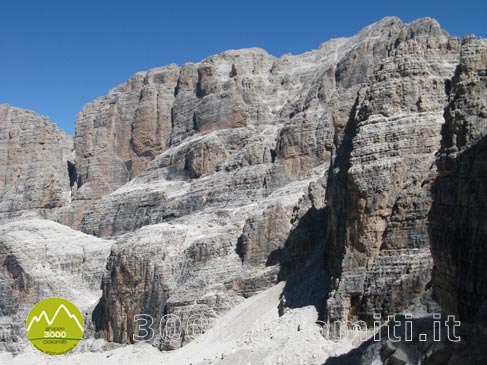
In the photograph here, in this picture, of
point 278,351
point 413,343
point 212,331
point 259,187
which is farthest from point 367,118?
point 259,187

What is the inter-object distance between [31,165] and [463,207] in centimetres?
8934

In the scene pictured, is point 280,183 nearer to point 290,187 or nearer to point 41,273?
point 290,187

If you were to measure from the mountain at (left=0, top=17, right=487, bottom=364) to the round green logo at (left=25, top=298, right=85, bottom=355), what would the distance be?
39.5 feet

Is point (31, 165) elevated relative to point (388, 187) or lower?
elevated

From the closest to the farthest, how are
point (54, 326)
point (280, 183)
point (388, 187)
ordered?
point (54, 326) → point (388, 187) → point (280, 183)

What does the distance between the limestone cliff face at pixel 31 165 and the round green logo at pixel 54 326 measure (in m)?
91.3

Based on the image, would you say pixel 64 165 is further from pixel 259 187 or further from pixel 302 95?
pixel 259 187

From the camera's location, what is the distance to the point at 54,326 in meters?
9.59

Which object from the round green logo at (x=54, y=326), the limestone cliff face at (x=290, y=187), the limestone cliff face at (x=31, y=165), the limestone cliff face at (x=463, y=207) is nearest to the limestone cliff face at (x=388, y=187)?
the limestone cliff face at (x=290, y=187)

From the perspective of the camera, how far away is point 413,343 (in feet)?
76.4

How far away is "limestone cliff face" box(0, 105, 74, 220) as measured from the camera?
101000 mm

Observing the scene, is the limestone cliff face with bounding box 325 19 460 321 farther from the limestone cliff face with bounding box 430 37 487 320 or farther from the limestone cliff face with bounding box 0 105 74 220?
the limestone cliff face with bounding box 0 105 74 220

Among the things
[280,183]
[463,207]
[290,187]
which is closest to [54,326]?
[463,207]

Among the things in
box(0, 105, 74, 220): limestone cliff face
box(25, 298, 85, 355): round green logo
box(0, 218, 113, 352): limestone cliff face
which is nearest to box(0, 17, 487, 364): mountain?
box(0, 105, 74, 220): limestone cliff face
